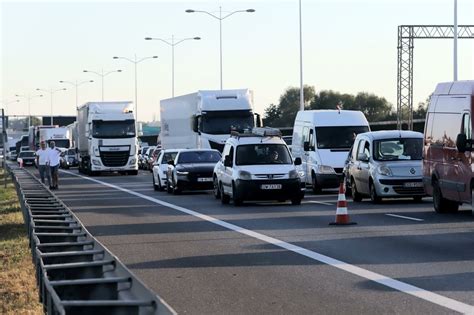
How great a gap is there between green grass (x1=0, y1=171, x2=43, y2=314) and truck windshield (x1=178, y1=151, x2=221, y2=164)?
12150 millimetres

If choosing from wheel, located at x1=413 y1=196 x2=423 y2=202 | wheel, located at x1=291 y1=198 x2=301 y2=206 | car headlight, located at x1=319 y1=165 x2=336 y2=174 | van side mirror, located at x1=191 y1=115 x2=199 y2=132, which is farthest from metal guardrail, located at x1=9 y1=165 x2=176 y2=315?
van side mirror, located at x1=191 y1=115 x2=199 y2=132

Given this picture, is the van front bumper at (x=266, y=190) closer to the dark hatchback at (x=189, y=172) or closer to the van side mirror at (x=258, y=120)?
the dark hatchback at (x=189, y=172)

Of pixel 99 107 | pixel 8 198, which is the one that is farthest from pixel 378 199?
pixel 99 107

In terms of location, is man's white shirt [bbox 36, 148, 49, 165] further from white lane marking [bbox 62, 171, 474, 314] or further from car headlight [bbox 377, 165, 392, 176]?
white lane marking [bbox 62, 171, 474, 314]

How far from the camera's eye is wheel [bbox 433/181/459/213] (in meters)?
22.6

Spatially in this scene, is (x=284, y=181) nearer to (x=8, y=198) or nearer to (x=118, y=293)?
(x=8, y=198)

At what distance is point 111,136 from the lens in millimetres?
55406

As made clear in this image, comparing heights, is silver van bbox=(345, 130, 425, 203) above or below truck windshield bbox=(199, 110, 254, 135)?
below

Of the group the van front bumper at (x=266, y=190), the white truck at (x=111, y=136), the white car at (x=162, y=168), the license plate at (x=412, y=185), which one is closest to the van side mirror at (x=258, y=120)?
the white car at (x=162, y=168)

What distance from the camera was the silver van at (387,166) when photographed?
2666 centimetres

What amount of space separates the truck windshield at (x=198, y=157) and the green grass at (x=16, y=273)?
12.1 meters

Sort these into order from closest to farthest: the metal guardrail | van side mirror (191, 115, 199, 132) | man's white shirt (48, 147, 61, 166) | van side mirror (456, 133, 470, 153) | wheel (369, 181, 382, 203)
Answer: the metal guardrail → van side mirror (456, 133, 470, 153) → wheel (369, 181, 382, 203) → man's white shirt (48, 147, 61, 166) → van side mirror (191, 115, 199, 132)

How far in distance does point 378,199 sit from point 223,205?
152 inches

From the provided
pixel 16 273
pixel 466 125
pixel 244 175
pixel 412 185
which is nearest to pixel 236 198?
pixel 244 175
